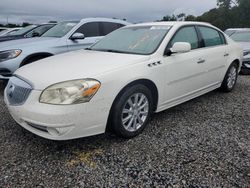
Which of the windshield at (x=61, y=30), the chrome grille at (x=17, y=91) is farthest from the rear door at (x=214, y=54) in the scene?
the windshield at (x=61, y=30)

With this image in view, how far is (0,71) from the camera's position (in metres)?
4.93

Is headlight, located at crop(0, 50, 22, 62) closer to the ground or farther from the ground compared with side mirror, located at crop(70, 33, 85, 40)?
closer to the ground

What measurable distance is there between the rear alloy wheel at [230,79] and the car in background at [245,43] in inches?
88.7

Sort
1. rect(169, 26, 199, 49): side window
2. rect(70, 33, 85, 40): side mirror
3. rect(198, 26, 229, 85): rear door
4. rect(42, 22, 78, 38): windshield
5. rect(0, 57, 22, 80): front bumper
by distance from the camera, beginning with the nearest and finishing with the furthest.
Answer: rect(169, 26, 199, 49): side window, rect(198, 26, 229, 85): rear door, rect(0, 57, 22, 80): front bumper, rect(70, 33, 85, 40): side mirror, rect(42, 22, 78, 38): windshield

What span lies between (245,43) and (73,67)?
6897mm

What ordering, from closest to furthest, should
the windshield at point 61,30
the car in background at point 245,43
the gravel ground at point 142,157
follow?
the gravel ground at point 142,157 < the windshield at point 61,30 < the car in background at point 245,43

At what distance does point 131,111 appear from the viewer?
124 inches

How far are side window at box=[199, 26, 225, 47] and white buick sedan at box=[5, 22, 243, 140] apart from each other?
24mm

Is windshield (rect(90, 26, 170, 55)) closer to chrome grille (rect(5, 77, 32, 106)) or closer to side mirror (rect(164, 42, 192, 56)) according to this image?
side mirror (rect(164, 42, 192, 56))

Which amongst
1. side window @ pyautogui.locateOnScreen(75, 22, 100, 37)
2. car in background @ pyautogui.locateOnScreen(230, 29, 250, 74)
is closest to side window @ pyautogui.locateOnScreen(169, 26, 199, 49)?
side window @ pyautogui.locateOnScreen(75, 22, 100, 37)

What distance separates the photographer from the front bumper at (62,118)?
2576 mm

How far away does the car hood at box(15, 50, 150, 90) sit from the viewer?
278cm

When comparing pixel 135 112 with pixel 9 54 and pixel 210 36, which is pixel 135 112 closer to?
pixel 210 36

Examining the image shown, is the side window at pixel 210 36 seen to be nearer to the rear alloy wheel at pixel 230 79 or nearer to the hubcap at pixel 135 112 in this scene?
the rear alloy wheel at pixel 230 79
